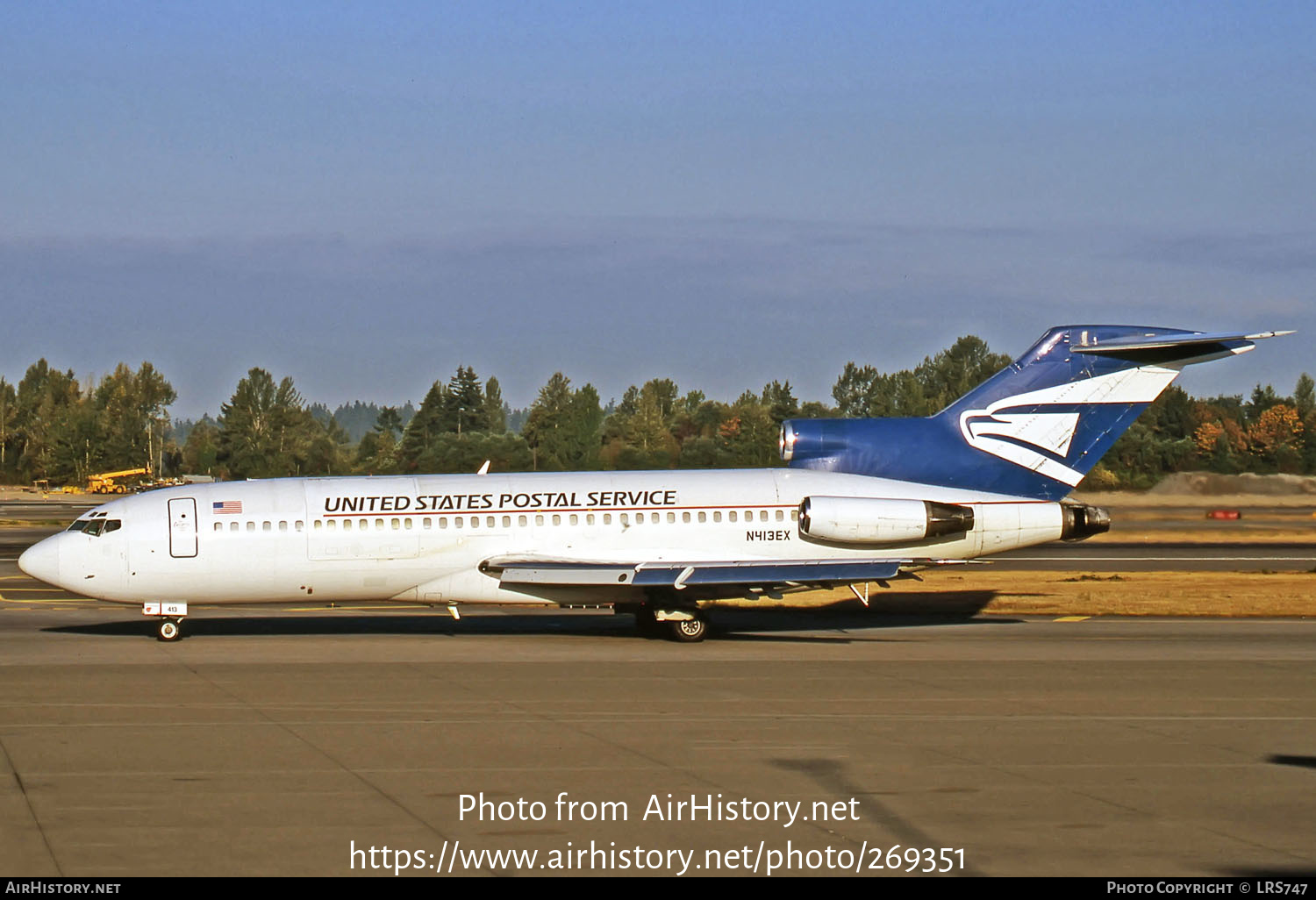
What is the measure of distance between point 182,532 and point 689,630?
982cm

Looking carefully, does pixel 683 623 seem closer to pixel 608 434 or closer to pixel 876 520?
pixel 876 520

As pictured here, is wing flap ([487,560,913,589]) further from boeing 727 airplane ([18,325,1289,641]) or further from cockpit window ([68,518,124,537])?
cockpit window ([68,518,124,537])

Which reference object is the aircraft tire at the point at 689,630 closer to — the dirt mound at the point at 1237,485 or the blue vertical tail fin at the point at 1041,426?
the blue vertical tail fin at the point at 1041,426

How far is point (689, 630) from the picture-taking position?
25.4m

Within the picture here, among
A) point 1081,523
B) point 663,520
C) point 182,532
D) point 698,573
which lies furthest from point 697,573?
point 182,532

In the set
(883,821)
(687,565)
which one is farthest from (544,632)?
(883,821)

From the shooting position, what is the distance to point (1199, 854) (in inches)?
426

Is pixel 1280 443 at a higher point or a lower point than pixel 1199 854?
higher

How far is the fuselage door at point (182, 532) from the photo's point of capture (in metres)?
25.1

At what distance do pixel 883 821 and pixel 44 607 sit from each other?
Answer: 1026 inches

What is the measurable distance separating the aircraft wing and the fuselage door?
573 centimetres

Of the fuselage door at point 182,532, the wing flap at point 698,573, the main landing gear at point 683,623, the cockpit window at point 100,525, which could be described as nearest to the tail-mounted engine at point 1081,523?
the wing flap at point 698,573

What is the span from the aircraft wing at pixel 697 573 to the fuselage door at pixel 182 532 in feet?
18.8
